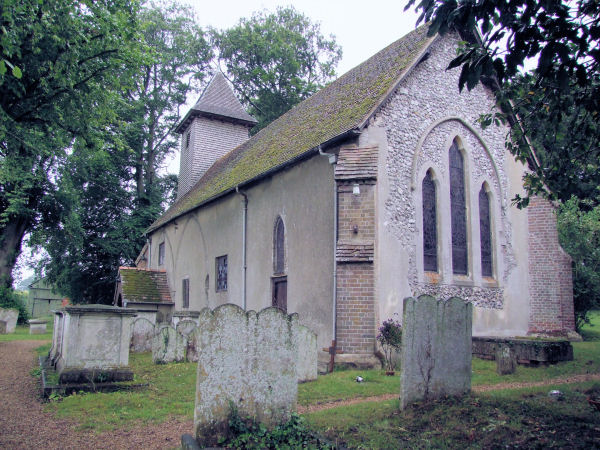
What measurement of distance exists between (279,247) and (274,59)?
918 inches

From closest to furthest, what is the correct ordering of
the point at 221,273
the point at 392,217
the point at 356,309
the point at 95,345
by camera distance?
the point at 95,345, the point at 356,309, the point at 392,217, the point at 221,273

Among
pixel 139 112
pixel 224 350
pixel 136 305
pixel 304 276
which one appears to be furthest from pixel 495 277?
pixel 139 112

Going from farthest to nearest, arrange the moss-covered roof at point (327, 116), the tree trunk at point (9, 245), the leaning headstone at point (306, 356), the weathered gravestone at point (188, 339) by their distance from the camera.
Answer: the tree trunk at point (9, 245)
the moss-covered roof at point (327, 116)
the weathered gravestone at point (188, 339)
the leaning headstone at point (306, 356)

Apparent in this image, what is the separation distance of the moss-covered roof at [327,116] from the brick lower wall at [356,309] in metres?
3.52

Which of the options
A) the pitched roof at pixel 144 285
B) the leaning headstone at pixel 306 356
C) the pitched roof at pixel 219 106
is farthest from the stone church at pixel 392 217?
the pitched roof at pixel 219 106

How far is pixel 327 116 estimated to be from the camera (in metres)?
15.6

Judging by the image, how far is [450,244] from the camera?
1352cm

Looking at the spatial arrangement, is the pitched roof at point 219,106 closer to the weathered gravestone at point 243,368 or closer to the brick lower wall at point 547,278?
the brick lower wall at point 547,278

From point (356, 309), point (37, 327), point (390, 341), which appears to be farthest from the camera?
point (37, 327)

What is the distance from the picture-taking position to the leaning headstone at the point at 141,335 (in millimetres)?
15836

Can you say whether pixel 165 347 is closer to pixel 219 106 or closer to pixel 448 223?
pixel 448 223

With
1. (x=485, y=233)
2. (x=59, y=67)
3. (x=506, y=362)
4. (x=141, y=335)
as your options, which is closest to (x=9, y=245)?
(x=141, y=335)

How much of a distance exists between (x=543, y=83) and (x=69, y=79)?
28.3 feet

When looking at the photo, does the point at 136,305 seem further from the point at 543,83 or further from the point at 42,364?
the point at 543,83
